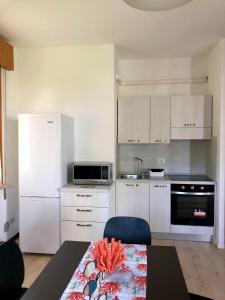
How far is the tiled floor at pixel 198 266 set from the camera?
242 cm

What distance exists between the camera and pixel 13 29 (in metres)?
2.98

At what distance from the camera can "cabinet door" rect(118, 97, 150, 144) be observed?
3.74 m

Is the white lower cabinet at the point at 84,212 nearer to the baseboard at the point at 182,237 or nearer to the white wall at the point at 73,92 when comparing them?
the white wall at the point at 73,92

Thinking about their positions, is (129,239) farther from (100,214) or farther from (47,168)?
(47,168)

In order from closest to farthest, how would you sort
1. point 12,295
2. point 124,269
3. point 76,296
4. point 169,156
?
point 76,296 < point 124,269 < point 12,295 < point 169,156

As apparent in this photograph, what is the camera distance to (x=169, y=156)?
405 centimetres

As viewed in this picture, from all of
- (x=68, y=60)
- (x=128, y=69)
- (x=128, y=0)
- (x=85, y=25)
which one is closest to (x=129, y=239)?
(x=128, y=0)

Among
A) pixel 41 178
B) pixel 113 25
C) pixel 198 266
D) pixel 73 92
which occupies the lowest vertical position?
pixel 198 266

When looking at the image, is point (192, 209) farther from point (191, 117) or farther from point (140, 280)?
point (140, 280)

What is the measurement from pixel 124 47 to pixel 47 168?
201 centimetres

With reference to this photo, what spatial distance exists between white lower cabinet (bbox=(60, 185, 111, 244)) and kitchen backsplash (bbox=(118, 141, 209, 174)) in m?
1.20

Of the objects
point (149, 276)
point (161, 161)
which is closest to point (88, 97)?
point (161, 161)

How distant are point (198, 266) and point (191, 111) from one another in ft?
6.82

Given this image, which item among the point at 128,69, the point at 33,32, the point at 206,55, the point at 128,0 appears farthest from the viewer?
the point at 128,69
